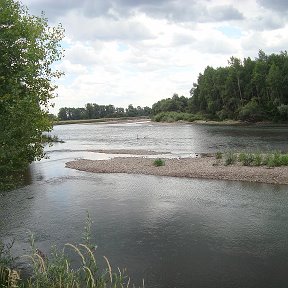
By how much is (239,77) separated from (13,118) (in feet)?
411

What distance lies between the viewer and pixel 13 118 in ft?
45.0

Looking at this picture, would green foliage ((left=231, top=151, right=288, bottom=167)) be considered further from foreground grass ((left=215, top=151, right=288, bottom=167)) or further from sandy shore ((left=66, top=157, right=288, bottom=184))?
sandy shore ((left=66, top=157, right=288, bottom=184))

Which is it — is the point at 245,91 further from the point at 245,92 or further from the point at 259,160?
the point at 259,160

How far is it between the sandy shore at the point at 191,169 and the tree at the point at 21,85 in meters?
21.1

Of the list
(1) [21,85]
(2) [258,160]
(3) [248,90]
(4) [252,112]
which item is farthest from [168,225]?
(3) [248,90]

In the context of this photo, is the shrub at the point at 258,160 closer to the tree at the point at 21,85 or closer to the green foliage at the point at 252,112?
the tree at the point at 21,85

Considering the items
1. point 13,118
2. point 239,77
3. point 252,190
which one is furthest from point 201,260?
point 239,77

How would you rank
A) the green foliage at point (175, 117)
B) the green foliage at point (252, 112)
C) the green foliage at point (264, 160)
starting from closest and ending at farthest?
the green foliage at point (264, 160) < the green foliage at point (252, 112) < the green foliage at point (175, 117)

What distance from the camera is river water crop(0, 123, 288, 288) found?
16594 millimetres

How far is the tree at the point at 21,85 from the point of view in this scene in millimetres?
13844

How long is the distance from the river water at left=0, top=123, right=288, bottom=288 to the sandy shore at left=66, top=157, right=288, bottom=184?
171 cm

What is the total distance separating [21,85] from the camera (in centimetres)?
1723

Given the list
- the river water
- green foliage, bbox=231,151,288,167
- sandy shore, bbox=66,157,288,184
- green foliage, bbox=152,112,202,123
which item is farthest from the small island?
green foliage, bbox=152,112,202,123

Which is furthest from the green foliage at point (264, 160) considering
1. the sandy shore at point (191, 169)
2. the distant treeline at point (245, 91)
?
the distant treeline at point (245, 91)
